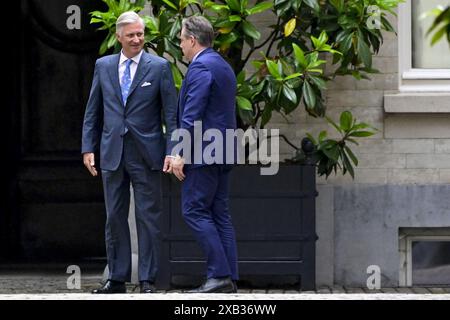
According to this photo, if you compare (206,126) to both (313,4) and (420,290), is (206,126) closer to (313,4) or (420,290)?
(313,4)

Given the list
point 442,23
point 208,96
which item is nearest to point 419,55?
point 208,96

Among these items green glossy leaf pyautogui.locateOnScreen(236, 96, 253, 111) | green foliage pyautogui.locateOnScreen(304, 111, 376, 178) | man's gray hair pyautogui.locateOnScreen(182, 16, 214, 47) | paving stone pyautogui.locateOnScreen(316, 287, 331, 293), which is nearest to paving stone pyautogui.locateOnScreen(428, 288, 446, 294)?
paving stone pyautogui.locateOnScreen(316, 287, 331, 293)

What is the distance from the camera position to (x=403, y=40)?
12.4 m

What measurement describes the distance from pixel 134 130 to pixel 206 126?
60 cm

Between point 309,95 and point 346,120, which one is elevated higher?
point 309,95

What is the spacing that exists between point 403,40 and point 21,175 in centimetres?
357

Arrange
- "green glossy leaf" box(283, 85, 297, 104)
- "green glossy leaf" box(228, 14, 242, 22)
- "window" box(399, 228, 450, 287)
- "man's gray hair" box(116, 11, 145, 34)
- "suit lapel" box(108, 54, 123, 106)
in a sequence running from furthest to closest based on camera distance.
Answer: "window" box(399, 228, 450, 287)
"green glossy leaf" box(228, 14, 242, 22)
"green glossy leaf" box(283, 85, 297, 104)
"suit lapel" box(108, 54, 123, 106)
"man's gray hair" box(116, 11, 145, 34)

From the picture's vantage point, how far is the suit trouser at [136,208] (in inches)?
408

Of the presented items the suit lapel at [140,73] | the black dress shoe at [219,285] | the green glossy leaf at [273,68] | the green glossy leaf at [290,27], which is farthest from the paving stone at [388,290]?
the suit lapel at [140,73]

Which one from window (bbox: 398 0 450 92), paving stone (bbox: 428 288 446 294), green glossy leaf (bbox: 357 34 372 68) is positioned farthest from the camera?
window (bbox: 398 0 450 92)

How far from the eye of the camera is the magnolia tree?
11.2 meters

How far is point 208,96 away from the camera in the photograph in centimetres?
992

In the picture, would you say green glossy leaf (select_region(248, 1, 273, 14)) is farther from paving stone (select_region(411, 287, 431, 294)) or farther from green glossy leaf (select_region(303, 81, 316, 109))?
paving stone (select_region(411, 287, 431, 294))
